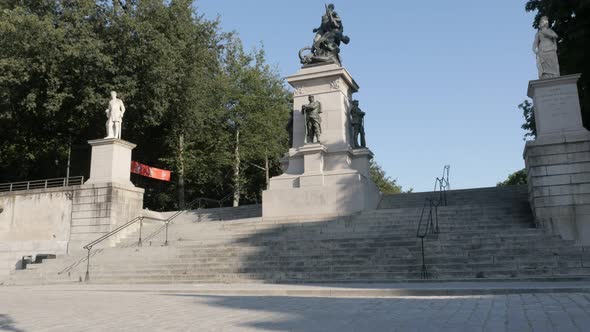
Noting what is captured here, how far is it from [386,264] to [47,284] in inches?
406

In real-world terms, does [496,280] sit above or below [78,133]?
below

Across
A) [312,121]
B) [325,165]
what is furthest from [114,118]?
[325,165]

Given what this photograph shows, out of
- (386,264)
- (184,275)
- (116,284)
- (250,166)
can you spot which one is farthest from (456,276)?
(250,166)

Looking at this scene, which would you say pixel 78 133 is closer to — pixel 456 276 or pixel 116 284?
pixel 116 284

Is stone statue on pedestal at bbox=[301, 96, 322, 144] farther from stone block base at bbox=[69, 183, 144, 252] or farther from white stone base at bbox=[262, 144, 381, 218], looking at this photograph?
stone block base at bbox=[69, 183, 144, 252]

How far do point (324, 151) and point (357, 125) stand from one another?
2554 millimetres

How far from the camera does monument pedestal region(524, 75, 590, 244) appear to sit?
1496 centimetres

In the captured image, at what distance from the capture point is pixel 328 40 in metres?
23.0

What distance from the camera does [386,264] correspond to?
13.1 metres

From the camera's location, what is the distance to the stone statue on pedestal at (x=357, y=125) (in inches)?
878

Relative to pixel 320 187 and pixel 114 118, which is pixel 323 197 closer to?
pixel 320 187

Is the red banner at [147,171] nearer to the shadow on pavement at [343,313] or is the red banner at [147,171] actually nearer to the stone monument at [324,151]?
the stone monument at [324,151]

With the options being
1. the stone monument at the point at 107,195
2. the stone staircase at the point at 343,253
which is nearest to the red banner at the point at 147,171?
the stone monument at the point at 107,195

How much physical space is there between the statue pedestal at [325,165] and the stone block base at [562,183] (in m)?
6.15
